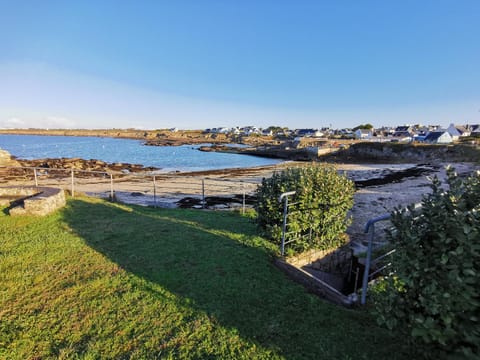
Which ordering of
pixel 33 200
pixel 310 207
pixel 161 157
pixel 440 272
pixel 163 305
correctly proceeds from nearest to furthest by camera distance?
pixel 440 272 < pixel 163 305 < pixel 310 207 < pixel 33 200 < pixel 161 157

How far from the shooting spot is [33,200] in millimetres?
7660

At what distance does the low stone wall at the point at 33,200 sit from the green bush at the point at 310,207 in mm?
6597

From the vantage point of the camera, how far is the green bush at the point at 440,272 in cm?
211

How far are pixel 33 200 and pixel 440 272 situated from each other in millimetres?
9480

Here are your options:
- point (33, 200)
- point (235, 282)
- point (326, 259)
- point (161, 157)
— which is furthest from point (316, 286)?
point (161, 157)

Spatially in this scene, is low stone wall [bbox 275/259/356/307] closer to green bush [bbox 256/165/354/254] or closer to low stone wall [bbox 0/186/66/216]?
green bush [bbox 256/165/354/254]

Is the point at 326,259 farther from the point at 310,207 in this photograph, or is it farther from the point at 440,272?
the point at 440,272

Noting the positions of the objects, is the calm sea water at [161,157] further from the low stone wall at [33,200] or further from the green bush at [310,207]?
the green bush at [310,207]

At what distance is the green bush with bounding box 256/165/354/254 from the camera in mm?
5477

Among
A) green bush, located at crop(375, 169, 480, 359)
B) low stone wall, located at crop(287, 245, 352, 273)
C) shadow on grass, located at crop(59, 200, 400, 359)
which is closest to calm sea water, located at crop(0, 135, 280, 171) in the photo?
shadow on grass, located at crop(59, 200, 400, 359)

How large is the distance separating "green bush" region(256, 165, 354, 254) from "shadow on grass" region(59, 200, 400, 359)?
74 cm

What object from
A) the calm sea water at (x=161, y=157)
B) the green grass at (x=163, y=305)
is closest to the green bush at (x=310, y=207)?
the green grass at (x=163, y=305)

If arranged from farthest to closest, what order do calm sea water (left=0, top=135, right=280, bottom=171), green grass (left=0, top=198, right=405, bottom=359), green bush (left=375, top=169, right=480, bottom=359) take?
calm sea water (left=0, top=135, right=280, bottom=171)
green grass (left=0, top=198, right=405, bottom=359)
green bush (left=375, top=169, right=480, bottom=359)

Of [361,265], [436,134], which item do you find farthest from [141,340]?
[436,134]
